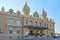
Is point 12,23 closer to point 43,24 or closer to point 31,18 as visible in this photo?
point 31,18

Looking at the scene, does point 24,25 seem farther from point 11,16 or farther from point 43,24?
point 43,24

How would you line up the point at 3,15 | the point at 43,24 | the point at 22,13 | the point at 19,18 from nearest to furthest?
the point at 3,15, the point at 19,18, the point at 22,13, the point at 43,24

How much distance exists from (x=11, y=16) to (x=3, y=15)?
2309mm

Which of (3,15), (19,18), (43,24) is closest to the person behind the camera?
(3,15)

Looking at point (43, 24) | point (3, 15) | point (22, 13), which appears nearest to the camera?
point (3, 15)

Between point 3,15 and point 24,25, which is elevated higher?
point 3,15

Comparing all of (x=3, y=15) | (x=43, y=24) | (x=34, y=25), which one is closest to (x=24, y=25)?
(x=34, y=25)

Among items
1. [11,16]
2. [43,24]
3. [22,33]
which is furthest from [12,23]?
[43,24]

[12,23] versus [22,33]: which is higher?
[12,23]

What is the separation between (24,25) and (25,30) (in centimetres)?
144

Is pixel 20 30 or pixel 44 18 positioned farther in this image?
pixel 44 18

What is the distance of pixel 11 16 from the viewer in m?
33.1

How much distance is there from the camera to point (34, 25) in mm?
37875

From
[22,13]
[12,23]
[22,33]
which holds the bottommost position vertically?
[22,33]
